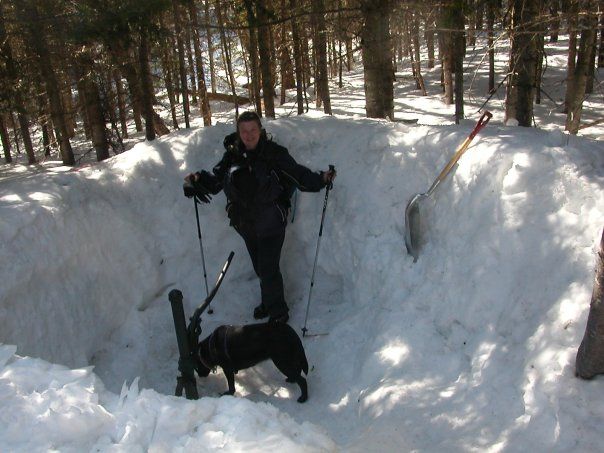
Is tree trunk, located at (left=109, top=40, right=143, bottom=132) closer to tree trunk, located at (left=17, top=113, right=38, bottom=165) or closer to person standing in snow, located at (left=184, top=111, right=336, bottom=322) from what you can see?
tree trunk, located at (left=17, top=113, right=38, bottom=165)

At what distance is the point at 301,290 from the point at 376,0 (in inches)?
210

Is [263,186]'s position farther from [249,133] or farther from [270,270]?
[270,270]

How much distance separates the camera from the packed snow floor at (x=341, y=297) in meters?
3.11

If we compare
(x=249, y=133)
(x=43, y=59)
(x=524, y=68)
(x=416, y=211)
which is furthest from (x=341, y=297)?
(x=43, y=59)

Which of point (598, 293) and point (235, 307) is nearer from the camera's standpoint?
point (598, 293)

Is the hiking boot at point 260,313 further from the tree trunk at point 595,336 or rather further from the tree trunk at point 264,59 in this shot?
the tree trunk at point 264,59

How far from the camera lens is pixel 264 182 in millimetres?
5543

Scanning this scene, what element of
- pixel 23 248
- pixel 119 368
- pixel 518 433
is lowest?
pixel 119 368

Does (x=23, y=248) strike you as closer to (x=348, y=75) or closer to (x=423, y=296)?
(x=423, y=296)

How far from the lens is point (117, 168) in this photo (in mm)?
7125

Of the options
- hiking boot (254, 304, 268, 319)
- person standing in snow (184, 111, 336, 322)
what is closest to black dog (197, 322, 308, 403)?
person standing in snow (184, 111, 336, 322)

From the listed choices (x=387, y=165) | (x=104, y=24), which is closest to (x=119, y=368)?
(x=387, y=165)

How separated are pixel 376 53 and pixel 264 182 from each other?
4386mm

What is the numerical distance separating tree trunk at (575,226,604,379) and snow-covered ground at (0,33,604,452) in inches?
4.8
